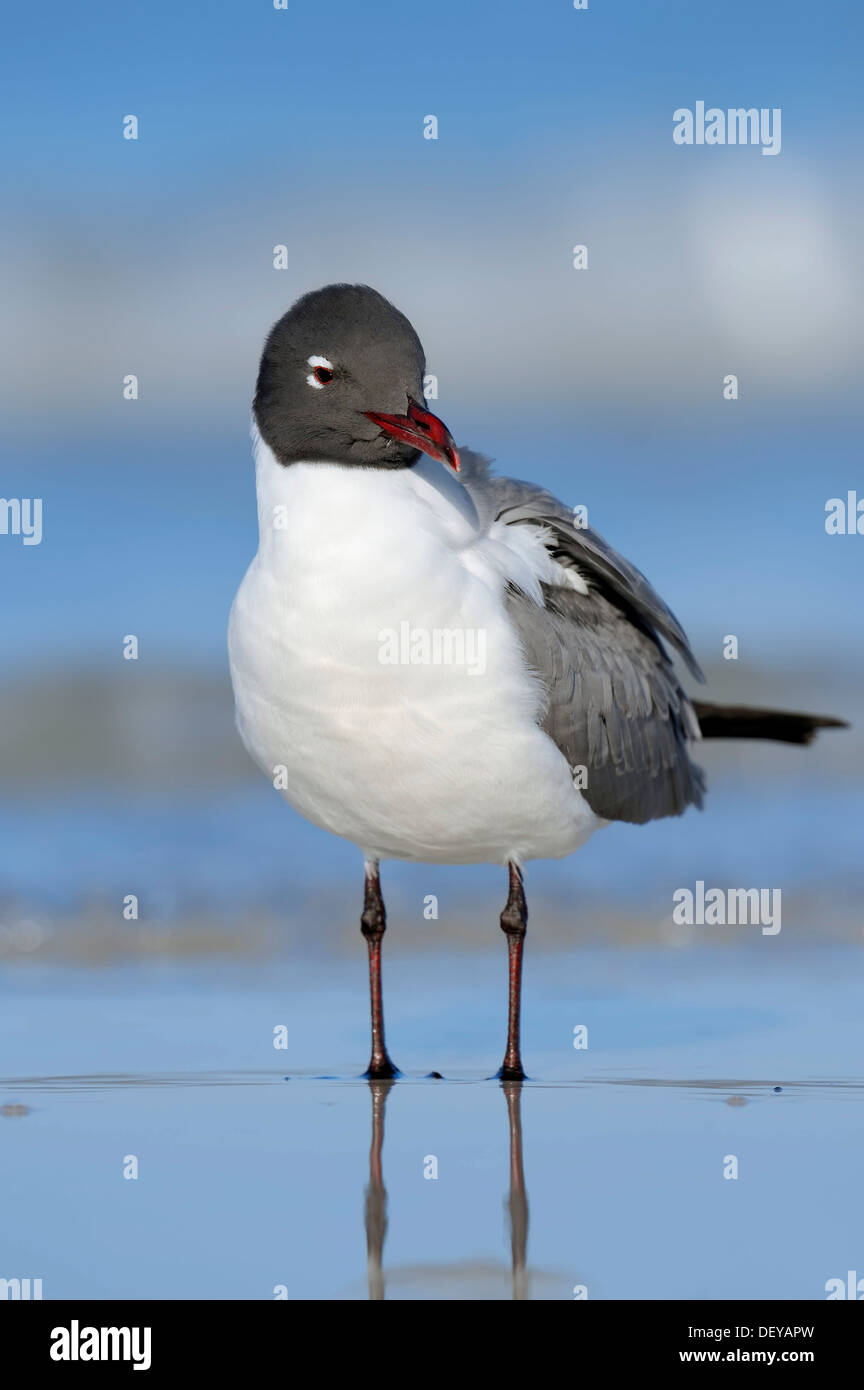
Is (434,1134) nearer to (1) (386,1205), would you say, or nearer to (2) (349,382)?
(1) (386,1205)

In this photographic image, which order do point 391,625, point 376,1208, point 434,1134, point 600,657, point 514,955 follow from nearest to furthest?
point 376,1208 < point 434,1134 < point 391,625 < point 514,955 < point 600,657

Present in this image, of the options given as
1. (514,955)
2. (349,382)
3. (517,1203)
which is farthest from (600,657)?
(517,1203)

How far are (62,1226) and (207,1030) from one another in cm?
262

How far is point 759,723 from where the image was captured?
31.7 feet

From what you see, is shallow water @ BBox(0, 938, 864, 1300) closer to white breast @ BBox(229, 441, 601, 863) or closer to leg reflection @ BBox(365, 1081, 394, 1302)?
leg reflection @ BBox(365, 1081, 394, 1302)

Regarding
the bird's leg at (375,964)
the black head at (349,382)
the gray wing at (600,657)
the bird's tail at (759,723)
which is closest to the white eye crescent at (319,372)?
the black head at (349,382)

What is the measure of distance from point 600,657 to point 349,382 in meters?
1.61

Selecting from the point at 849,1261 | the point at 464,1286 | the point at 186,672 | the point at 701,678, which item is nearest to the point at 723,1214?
the point at 849,1261

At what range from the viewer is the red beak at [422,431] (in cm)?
699

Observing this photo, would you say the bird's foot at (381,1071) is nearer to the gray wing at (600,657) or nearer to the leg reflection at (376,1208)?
the leg reflection at (376,1208)

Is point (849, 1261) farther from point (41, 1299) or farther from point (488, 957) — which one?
point (488, 957)

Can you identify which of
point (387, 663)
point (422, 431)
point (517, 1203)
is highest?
point (422, 431)

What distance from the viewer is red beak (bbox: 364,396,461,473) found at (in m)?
6.99

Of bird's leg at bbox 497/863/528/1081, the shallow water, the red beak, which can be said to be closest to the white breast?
the red beak
